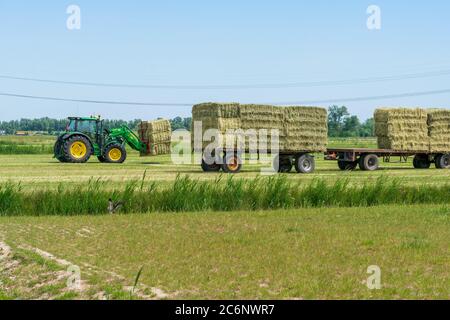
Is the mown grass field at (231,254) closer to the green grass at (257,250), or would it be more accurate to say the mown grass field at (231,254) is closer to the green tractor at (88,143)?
the green grass at (257,250)

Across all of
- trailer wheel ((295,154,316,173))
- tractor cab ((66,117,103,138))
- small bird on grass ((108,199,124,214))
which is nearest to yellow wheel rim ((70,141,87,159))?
tractor cab ((66,117,103,138))

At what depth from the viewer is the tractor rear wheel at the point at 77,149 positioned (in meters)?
33.1

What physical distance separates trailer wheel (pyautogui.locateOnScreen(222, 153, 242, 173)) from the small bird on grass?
1168 centimetres

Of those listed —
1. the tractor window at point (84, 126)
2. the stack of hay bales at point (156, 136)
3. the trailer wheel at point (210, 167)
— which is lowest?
the trailer wheel at point (210, 167)

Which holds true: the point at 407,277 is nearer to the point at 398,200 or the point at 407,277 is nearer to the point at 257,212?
the point at 257,212

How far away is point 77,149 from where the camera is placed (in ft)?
110

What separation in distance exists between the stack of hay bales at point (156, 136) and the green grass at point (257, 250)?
71.0 feet

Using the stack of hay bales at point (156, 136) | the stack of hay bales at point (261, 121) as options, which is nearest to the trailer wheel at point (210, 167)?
the stack of hay bales at point (261, 121)

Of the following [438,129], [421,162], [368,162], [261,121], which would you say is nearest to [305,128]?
[261,121]

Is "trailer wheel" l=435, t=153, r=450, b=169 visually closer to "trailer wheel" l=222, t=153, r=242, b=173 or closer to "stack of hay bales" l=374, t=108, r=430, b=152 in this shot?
"stack of hay bales" l=374, t=108, r=430, b=152

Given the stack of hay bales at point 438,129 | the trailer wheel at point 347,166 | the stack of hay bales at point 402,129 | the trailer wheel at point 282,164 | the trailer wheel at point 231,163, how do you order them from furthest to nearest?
1. the stack of hay bales at point 438,129
2. the stack of hay bales at point 402,129
3. the trailer wheel at point 347,166
4. the trailer wheel at point 282,164
5. the trailer wheel at point 231,163

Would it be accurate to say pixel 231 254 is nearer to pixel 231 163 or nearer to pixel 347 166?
pixel 231 163

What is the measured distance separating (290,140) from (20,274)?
64.0 feet

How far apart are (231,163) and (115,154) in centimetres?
906
